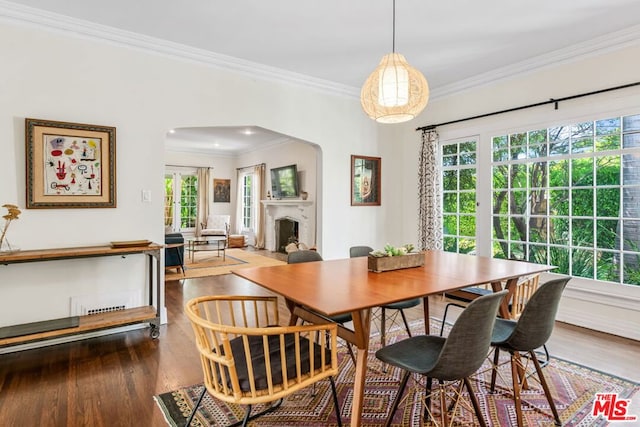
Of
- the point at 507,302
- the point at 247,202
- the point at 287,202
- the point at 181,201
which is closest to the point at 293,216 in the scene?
the point at 287,202

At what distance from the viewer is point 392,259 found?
229 cm

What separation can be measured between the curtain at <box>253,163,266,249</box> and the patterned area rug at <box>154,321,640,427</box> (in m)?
6.77

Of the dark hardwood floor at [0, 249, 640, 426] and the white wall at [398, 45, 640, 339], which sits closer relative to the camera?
the dark hardwood floor at [0, 249, 640, 426]

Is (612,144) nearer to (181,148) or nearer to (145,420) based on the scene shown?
(145,420)

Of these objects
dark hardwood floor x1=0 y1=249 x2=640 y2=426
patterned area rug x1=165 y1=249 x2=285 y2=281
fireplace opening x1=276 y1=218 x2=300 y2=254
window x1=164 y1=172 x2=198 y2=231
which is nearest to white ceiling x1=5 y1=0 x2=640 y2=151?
dark hardwood floor x1=0 y1=249 x2=640 y2=426

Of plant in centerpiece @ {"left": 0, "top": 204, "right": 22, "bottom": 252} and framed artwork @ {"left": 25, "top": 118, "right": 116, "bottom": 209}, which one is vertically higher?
framed artwork @ {"left": 25, "top": 118, "right": 116, "bottom": 209}

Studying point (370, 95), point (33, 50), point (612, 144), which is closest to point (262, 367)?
point (370, 95)

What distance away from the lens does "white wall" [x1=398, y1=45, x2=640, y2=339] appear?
10.7 ft

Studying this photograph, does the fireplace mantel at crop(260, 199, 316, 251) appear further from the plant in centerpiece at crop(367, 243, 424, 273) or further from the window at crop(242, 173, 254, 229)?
the plant in centerpiece at crop(367, 243, 424, 273)

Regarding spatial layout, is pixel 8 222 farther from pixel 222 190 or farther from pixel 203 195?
pixel 222 190

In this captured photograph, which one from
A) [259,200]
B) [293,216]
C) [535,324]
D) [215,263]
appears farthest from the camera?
[259,200]

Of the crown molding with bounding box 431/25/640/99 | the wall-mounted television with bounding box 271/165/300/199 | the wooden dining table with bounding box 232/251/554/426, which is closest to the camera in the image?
the wooden dining table with bounding box 232/251/554/426

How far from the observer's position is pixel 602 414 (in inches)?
81.7

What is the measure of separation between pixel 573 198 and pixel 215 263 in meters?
5.83
